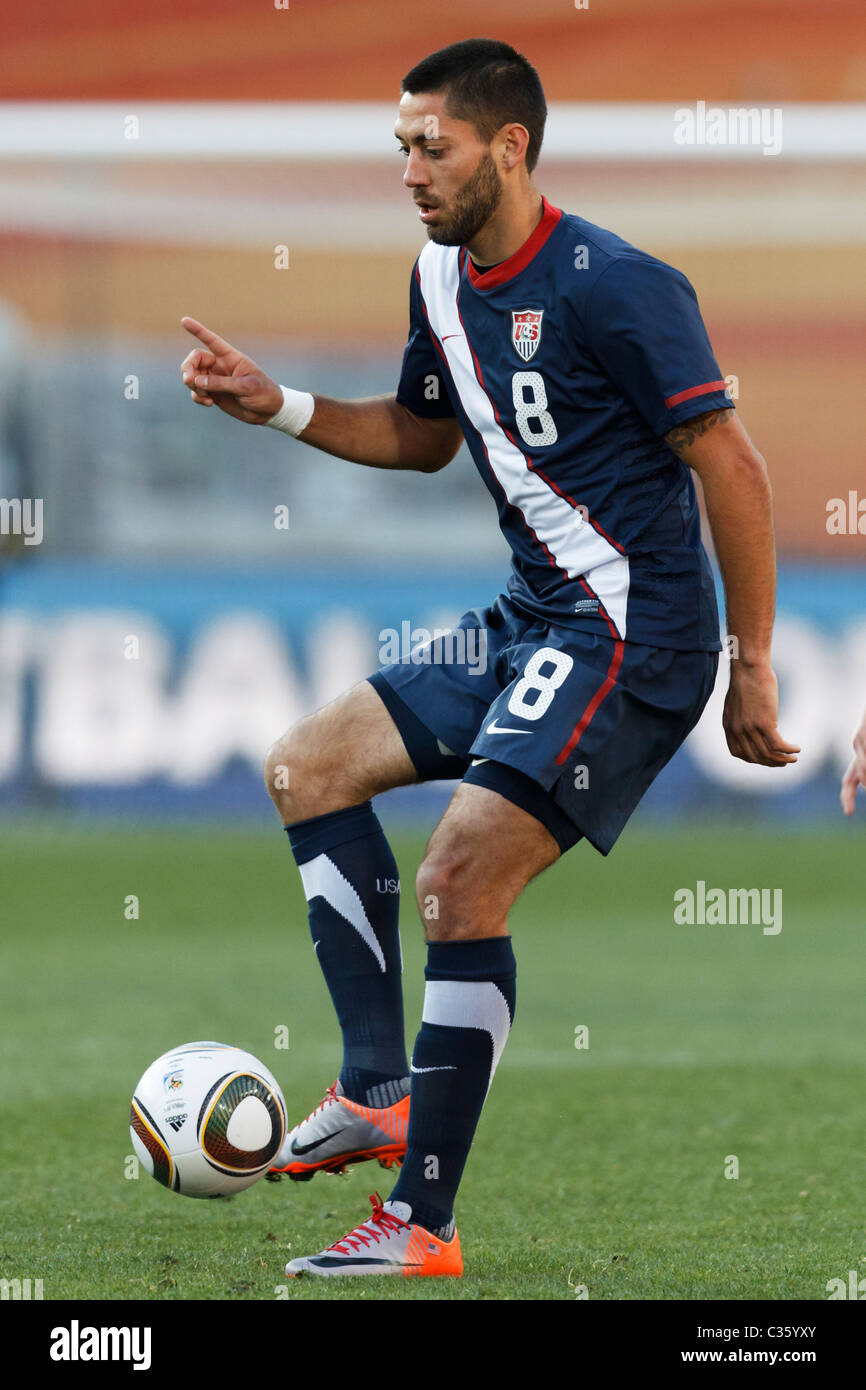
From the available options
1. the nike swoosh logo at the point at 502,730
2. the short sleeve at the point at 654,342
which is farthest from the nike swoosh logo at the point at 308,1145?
the short sleeve at the point at 654,342

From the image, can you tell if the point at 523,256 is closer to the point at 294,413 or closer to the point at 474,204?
the point at 474,204

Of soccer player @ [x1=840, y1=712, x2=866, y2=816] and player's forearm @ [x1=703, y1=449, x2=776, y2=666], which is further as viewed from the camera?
player's forearm @ [x1=703, y1=449, x2=776, y2=666]

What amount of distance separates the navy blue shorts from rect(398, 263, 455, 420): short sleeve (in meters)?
0.56

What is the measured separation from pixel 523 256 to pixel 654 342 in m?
0.40

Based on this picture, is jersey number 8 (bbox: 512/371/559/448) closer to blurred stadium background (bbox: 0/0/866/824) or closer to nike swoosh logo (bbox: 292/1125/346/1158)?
nike swoosh logo (bbox: 292/1125/346/1158)

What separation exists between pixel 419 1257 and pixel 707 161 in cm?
1026

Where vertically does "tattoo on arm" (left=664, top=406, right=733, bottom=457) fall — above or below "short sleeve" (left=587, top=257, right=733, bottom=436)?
below

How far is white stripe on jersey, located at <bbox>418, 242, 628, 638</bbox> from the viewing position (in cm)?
370

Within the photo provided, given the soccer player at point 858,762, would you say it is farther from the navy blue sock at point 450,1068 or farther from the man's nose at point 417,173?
the man's nose at point 417,173

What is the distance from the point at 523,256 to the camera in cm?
374

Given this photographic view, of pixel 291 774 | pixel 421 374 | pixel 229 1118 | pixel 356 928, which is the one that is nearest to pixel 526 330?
pixel 421 374

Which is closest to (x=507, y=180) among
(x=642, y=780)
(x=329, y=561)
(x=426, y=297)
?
(x=426, y=297)

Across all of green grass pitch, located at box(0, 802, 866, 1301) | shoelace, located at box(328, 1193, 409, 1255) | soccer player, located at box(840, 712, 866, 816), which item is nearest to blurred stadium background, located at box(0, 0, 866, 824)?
green grass pitch, located at box(0, 802, 866, 1301)

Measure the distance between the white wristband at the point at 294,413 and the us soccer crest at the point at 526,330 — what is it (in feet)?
2.04
